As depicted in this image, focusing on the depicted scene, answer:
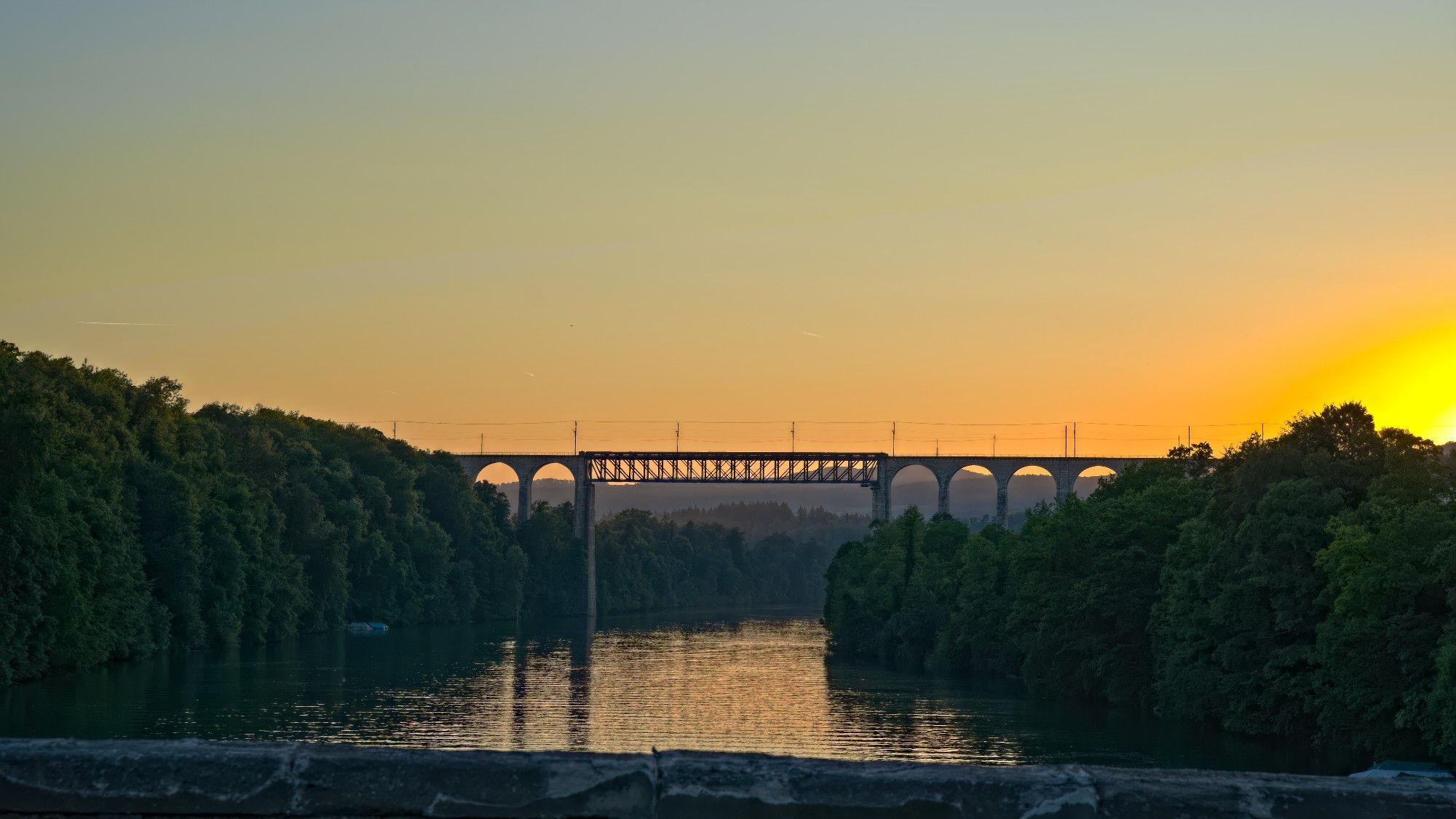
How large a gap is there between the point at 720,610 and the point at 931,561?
94.0 m

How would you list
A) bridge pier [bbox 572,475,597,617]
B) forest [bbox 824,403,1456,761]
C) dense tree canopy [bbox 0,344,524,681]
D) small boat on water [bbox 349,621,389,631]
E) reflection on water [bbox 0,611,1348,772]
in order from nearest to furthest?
forest [bbox 824,403,1456,761]
reflection on water [bbox 0,611,1348,772]
dense tree canopy [bbox 0,344,524,681]
small boat on water [bbox 349,621,389,631]
bridge pier [bbox 572,475,597,617]

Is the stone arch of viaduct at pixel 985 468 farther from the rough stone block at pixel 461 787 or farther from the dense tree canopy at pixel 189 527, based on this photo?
the rough stone block at pixel 461 787

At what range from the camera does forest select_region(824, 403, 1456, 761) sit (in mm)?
42031

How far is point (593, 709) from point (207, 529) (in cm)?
3507

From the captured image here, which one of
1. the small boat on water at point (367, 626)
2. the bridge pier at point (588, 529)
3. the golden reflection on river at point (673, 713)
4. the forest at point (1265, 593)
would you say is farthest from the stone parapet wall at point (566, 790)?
the bridge pier at point (588, 529)

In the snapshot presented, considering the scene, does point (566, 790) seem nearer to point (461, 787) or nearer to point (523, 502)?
point (461, 787)

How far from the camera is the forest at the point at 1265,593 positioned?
42.0 m

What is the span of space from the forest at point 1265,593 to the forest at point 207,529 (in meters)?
41.6

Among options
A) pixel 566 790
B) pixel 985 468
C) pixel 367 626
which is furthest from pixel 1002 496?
pixel 566 790

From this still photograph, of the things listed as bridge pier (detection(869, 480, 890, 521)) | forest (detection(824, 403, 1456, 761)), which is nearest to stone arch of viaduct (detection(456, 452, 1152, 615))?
bridge pier (detection(869, 480, 890, 521))

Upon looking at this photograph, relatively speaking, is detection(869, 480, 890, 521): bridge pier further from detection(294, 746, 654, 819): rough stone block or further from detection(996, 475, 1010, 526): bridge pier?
detection(294, 746, 654, 819): rough stone block

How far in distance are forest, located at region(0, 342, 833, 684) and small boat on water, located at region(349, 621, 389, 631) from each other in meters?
1.89

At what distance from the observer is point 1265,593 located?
50.1 meters

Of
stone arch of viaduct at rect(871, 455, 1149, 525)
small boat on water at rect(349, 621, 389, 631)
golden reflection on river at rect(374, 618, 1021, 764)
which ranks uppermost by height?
stone arch of viaduct at rect(871, 455, 1149, 525)
